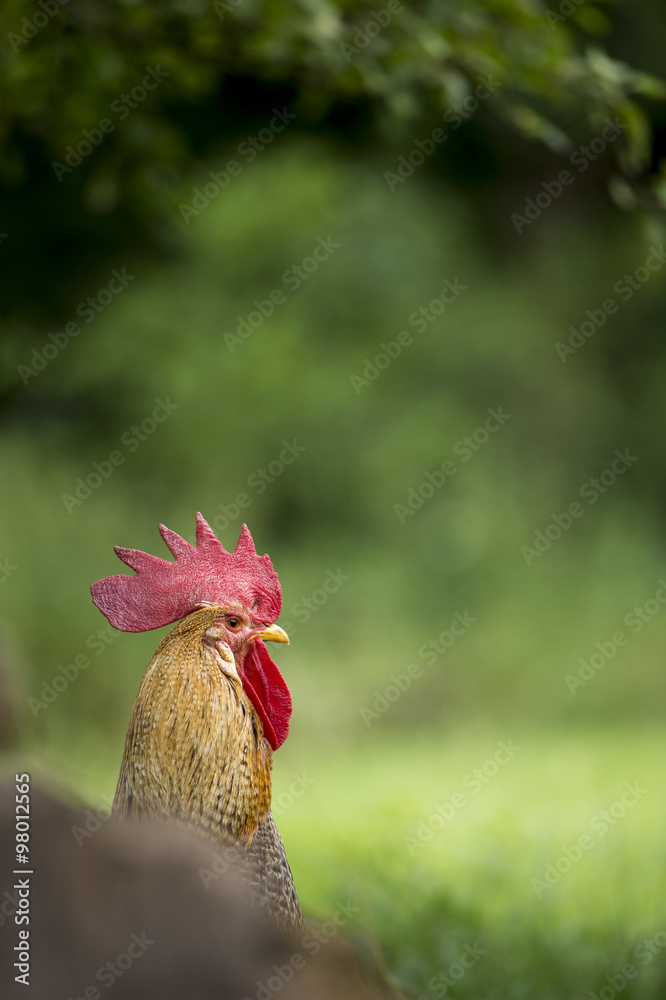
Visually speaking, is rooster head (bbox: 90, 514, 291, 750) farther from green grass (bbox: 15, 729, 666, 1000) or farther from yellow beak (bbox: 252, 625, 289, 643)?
green grass (bbox: 15, 729, 666, 1000)

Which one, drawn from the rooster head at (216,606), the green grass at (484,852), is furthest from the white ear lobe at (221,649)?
the green grass at (484,852)

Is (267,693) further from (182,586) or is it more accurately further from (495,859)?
(495,859)

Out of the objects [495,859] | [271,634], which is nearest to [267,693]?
[271,634]

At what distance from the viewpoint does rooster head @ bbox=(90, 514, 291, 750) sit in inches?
64.6

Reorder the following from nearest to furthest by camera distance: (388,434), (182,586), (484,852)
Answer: (182,586), (484,852), (388,434)

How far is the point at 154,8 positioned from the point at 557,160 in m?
8.17

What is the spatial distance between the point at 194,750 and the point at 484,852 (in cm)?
234

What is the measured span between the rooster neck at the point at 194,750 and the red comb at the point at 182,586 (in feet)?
0.18

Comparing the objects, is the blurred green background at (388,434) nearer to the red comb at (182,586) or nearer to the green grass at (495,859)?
the green grass at (495,859)

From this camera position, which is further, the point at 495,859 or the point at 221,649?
the point at 495,859

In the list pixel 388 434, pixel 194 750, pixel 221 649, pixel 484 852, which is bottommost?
pixel 484 852

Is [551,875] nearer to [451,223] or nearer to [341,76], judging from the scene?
[341,76]

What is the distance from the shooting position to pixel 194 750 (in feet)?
5.10

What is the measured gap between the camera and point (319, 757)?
18.0 feet
